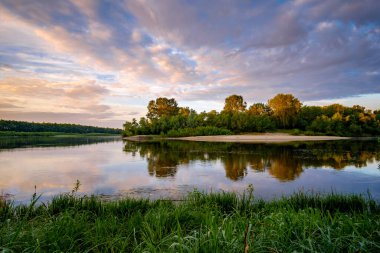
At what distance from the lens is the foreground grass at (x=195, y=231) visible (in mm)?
3148

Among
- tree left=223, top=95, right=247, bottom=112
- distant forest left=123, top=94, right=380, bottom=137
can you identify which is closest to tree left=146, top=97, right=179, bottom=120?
distant forest left=123, top=94, right=380, bottom=137

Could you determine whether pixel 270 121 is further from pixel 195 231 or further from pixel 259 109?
pixel 195 231

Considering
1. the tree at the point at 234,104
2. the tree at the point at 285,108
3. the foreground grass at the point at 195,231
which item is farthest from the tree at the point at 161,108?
the foreground grass at the point at 195,231

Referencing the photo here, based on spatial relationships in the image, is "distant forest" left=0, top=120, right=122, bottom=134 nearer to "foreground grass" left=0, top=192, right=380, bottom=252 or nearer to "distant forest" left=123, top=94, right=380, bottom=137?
"distant forest" left=123, top=94, right=380, bottom=137

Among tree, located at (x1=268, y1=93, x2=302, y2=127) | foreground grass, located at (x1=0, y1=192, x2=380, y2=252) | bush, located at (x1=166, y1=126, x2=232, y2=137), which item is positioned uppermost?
tree, located at (x1=268, y1=93, x2=302, y2=127)

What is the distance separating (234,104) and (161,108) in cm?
3544

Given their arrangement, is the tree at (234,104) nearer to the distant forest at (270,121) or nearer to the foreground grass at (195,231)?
the distant forest at (270,121)

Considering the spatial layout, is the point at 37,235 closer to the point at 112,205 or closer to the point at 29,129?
the point at 112,205

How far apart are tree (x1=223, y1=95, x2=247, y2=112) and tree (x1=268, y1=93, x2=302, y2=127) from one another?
1207 cm

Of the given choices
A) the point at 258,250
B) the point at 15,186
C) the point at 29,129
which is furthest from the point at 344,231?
the point at 29,129

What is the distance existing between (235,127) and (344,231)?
8035 centimetres

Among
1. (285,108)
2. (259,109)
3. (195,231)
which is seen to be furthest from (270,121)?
(195,231)

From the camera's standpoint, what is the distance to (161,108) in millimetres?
110750

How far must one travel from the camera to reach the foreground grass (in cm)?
315
